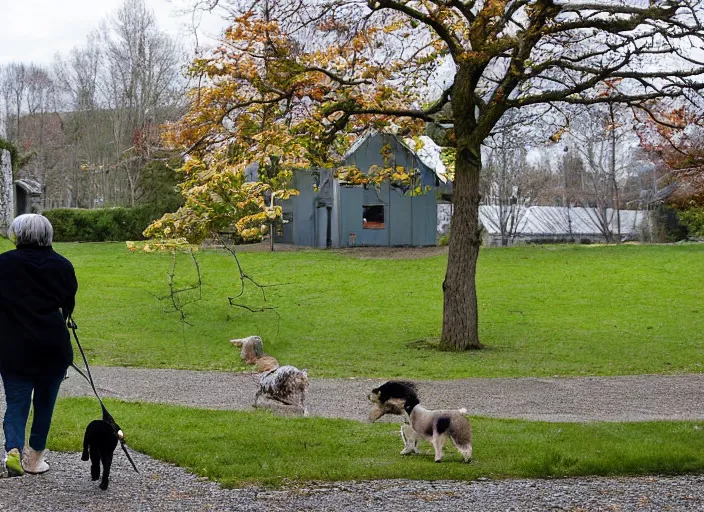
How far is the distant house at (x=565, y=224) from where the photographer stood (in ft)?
194

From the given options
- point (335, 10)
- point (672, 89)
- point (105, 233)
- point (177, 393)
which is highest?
point (335, 10)

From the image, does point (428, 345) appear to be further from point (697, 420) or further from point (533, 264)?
point (533, 264)

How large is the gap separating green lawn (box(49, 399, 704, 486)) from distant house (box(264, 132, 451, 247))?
30.7 metres

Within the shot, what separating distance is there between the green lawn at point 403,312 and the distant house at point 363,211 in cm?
342

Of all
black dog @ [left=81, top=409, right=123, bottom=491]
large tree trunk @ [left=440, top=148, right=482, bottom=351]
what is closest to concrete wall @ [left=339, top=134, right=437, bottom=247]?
large tree trunk @ [left=440, top=148, right=482, bottom=351]

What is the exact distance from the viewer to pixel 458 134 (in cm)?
2011

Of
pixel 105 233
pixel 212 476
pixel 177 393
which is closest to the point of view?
pixel 212 476

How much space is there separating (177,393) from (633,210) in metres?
54.5

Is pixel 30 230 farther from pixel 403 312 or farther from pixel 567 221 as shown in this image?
pixel 567 221

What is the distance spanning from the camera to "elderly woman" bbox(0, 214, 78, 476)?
284 inches

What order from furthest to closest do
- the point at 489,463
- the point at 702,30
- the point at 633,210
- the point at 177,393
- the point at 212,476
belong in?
the point at 633,210
the point at 702,30
the point at 177,393
the point at 489,463
the point at 212,476

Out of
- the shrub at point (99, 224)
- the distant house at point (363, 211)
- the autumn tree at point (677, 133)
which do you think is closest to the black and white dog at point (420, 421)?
the autumn tree at point (677, 133)

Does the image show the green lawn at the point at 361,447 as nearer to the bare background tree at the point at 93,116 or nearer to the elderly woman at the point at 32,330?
the elderly woman at the point at 32,330

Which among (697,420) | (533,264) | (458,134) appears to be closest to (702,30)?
(458,134)
